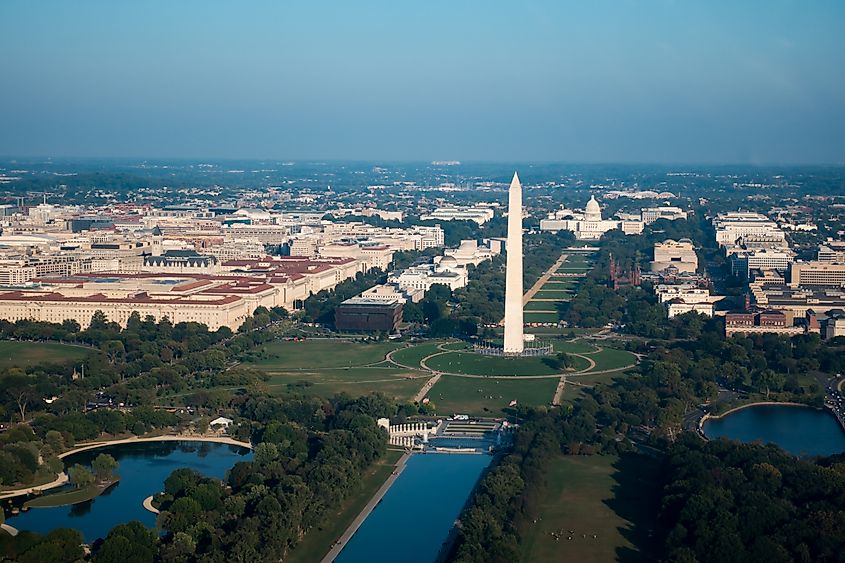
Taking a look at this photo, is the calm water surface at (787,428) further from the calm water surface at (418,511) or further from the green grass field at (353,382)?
the green grass field at (353,382)

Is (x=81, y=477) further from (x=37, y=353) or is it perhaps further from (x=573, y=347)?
(x=573, y=347)

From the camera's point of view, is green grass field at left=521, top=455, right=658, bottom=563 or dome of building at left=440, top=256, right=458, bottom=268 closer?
green grass field at left=521, top=455, right=658, bottom=563

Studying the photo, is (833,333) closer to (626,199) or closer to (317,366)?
(317,366)

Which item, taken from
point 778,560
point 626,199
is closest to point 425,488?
point 778,560

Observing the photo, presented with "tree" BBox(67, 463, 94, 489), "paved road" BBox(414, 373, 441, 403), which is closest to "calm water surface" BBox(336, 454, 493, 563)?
"paved road" BBox(414, 373, 441, 403)

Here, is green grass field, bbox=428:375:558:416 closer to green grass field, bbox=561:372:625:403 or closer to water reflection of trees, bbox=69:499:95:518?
green grass field, bbox=561:372:625:403

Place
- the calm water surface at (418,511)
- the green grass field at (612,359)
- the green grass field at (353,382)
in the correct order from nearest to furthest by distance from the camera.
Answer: the calm water surface at (418,511) < the green grass field at (353,382) < the green grass field at (612,359)

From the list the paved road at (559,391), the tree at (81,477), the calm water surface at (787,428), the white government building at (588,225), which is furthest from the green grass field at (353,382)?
the white government building at (588,225)
